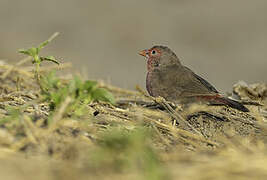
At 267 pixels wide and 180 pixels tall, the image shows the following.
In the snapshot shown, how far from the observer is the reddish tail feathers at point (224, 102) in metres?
3.74

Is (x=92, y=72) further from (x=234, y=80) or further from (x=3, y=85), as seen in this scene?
(x=3, y=85)

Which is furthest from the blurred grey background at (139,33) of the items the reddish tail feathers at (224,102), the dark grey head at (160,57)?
the reddish tail feathers at (224,102)

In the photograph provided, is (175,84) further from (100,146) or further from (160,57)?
(100,146)

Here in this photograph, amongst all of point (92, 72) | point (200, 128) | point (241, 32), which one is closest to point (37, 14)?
point (92, 72)

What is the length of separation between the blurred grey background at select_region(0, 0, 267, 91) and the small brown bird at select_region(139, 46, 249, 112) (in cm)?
401

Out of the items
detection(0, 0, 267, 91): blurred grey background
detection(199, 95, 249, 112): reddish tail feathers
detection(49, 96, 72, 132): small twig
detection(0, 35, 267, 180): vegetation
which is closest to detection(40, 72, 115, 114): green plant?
detection(0, 35, 267, 180): vegetation

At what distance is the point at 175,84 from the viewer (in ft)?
14.4

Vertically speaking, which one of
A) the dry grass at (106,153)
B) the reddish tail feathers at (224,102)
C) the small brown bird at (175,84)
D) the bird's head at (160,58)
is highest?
the bird's head at (160,58)

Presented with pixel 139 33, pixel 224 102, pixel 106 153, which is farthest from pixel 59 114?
pixel 139 33

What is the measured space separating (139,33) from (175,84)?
7.48 meters

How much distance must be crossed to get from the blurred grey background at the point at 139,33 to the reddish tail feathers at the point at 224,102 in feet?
16.1

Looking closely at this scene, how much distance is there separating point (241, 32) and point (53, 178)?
33.0 feet

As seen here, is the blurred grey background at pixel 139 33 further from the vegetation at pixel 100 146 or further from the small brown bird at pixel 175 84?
the vegetation at pixel 100 146

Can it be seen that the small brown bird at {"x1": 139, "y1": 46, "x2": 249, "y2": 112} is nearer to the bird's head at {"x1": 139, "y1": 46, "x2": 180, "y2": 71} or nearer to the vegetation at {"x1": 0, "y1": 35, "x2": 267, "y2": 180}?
the bird's head at {"x1": 139, "y1": 46, "x2": 180, "y2": 71}
